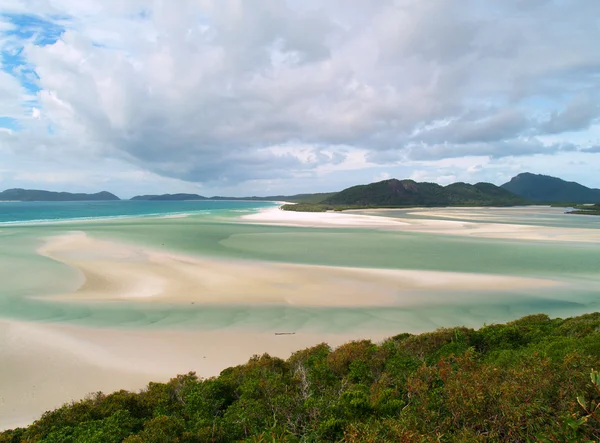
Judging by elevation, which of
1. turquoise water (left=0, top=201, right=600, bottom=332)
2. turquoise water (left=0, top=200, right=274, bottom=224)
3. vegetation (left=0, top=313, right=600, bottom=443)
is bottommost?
turquoise water (left=0, top=201, right=600, bottom=332)

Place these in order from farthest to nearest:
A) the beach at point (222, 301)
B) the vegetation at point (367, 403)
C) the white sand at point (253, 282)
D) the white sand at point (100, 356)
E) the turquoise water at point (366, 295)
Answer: the white sand at point (253, 282) → the turquoise water at point (366, 295) → the beach at point (222, 301) → the white sand at point (100, 356) → the vegetation at point (367, 403)

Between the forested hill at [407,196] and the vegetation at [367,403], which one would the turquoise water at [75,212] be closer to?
the forested hill at [407,196]

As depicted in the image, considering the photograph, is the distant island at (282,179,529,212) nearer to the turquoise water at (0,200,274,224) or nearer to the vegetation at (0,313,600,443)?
the turquoise water at (0,200,274,224)

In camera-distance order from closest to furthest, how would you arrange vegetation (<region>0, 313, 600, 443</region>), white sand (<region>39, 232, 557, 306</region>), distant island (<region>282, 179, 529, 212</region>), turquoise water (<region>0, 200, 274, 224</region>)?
vegetation (<region>0, 313, 600, 443</region>), white sand (<region>39, 232, 557, 306</region>), turquoise water (<region>0, 200, 274, 224</region>), distant island (<region>282, 179, 529, 212</region>)

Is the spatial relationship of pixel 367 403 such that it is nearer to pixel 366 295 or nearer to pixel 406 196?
pixel 366 295

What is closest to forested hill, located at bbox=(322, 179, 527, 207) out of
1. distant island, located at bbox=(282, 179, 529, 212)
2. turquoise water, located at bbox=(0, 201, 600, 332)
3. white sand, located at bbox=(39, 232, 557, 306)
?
distant island, located at bbox=(282, 179, 529, 212)

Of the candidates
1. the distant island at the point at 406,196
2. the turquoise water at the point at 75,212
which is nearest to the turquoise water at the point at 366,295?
the turquoise water at the point at 75,212

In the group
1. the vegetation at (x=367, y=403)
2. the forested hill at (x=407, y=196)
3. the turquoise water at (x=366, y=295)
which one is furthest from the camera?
the forested hill at (x=407, y=196)
